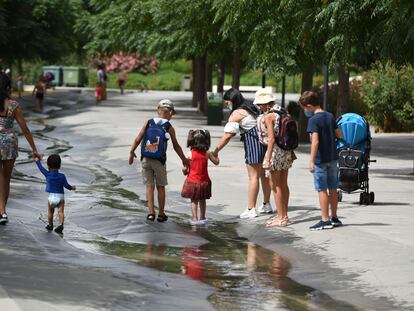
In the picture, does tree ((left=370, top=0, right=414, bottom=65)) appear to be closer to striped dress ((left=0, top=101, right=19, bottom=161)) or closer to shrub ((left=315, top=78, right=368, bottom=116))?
striped dress ((left=0, top=101, right=19, bottom=161))

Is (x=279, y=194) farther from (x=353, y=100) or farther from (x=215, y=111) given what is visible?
(x=353, y=100)

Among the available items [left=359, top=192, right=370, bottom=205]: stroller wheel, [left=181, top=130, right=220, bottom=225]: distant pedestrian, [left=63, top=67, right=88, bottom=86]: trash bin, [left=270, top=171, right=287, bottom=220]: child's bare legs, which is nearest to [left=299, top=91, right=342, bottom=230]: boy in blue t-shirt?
[left=270, top=171, right=287, bottom=220]: child's bare legs

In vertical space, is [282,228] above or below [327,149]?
below

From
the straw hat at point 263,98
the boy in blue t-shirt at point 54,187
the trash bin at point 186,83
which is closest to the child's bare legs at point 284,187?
the straw hat at point 263,98

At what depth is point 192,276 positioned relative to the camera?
1123 centimetres

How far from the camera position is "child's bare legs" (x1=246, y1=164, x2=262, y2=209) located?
632 inches

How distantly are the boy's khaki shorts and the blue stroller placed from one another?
106 inches

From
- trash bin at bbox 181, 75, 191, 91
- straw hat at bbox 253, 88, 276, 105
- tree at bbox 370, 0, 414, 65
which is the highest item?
tree at bbox 370, 0, 414, 65

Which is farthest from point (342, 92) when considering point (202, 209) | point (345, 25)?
point (202, 209)

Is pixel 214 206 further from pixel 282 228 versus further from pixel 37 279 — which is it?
pixel 37 279

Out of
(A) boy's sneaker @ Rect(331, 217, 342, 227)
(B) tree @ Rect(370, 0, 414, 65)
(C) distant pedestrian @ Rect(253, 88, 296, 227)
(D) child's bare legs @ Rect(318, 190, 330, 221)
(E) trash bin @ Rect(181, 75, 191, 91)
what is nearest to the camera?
(D) child's bare legs @ Rect(318, 190, 330, 221)

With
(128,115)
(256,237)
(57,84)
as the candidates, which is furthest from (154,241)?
(57,84)

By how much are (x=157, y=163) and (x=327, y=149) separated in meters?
2.39

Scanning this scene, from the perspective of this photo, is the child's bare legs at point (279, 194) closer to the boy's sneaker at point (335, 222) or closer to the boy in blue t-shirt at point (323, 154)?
the boy in blue t-shirt at point (323, 154)
